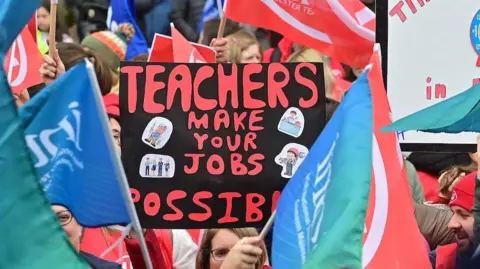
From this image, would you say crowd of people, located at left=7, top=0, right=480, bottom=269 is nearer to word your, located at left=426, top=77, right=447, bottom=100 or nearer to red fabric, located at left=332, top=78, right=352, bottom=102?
red fabric, located at left=332, top=78, right=352, bottom=102

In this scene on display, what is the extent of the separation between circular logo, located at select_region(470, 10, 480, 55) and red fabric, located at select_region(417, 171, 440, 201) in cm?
162

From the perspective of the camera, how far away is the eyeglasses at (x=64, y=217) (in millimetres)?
3920

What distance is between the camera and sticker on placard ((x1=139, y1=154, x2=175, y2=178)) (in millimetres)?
4438

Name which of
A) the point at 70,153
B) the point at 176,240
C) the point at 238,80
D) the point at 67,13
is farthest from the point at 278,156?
the point at 67,13

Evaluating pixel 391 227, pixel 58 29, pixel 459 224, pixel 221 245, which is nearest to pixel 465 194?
pixel 459 224

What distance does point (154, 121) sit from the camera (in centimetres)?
448

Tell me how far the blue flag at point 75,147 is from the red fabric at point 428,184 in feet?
11.1

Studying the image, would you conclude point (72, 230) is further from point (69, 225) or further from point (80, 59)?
point (80, 59)

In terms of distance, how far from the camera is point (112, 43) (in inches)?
339

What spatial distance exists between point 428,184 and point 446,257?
2063 millimetres

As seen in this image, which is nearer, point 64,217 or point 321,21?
point 64,217

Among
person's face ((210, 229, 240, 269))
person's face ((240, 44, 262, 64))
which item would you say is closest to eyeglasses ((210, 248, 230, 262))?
person's face ((210, 229, 240, 269))

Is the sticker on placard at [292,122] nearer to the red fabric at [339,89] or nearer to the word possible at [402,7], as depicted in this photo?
the word possible at [402,7]

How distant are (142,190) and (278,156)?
509 millimetres
